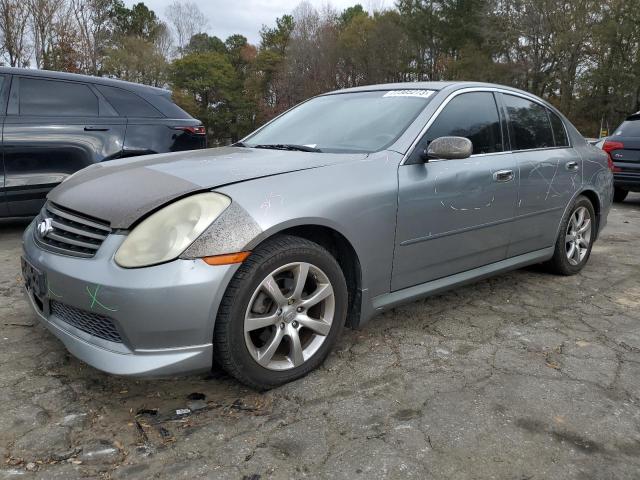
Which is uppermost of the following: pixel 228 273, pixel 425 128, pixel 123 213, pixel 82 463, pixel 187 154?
pixel 425 128

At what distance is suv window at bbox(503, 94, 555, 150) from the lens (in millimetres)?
3714

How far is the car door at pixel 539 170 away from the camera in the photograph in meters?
3.63

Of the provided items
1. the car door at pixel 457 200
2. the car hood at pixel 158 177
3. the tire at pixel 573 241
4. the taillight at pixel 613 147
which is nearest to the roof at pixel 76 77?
the car hood at pixel 158 177

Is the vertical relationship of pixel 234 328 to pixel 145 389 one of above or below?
above

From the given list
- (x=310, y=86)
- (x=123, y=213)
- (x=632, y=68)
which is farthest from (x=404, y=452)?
(x=310, y=86)

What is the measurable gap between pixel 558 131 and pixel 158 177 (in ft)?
10.4

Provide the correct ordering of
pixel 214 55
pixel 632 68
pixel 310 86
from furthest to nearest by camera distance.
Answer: pixel 214 55 < pixel 310 86 < pixel 632 68

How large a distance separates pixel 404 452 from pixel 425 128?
1771 mm

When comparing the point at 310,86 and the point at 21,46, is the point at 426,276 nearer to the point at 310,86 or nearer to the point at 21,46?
the point at 21,46

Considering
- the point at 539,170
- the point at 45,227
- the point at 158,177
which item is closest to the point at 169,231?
the point at 158,177

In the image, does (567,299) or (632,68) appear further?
(632,68)

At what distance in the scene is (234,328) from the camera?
7.22 feet

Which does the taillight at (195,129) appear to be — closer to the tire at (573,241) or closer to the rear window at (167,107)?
the rear window at (167,107)

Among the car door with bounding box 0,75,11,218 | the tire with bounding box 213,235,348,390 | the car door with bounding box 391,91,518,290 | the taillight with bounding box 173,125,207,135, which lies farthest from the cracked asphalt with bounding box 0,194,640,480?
the taillight with bounding box 173,125,207,135
